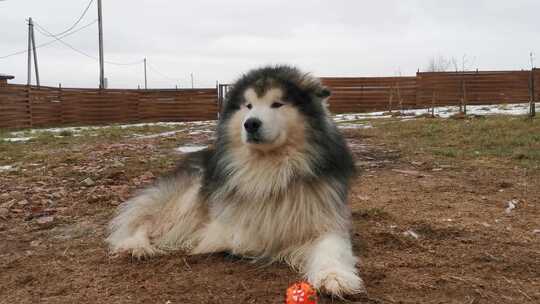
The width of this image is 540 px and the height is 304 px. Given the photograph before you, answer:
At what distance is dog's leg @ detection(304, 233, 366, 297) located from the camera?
2713mm

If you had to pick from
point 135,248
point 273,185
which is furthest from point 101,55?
point 273,185

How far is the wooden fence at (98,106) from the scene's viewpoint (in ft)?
63.9

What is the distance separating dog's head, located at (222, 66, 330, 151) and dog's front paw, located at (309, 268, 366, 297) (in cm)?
104

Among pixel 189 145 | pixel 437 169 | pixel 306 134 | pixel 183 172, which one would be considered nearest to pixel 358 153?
pixel 437 169

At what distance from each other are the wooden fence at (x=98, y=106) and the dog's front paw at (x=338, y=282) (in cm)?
1861

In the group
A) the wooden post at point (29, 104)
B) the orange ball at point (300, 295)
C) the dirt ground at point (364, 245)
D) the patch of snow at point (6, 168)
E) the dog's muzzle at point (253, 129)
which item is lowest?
the dirt ground at point (364, 245)

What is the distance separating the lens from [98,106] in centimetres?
2367

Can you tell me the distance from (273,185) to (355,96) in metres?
22.5

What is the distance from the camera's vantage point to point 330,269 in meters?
2.86

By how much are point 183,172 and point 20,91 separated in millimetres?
17593

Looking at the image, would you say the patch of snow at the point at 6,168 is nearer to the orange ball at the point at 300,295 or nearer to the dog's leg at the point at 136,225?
the dog's leg at the point at 136,225

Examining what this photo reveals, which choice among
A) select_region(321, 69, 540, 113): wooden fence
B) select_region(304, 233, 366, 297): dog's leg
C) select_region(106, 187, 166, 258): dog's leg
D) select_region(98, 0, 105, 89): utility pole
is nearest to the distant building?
select_region(98, 0, 105, 89): utility pole

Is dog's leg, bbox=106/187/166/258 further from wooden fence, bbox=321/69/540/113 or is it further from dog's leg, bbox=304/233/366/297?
wooden fence, bbox=321/69/540/113

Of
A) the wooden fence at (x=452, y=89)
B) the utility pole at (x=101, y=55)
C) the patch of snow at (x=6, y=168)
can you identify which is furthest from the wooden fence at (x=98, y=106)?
the patch of snow at (x=6, y=168)
